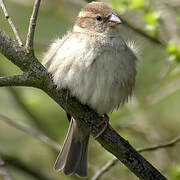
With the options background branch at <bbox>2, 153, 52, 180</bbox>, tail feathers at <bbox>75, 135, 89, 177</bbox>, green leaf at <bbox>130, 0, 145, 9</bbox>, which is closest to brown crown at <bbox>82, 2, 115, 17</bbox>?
green leaf at <bbox>130, 0, 145, 9</bbox>

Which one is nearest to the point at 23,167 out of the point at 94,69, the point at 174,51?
the point at 94,69

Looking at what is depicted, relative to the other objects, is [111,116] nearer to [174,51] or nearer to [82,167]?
[82,167]

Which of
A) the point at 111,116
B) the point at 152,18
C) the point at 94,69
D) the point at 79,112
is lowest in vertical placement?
the point at 111,116

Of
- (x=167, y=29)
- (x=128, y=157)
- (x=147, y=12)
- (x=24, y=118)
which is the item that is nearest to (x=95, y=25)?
(x=147, y=12)

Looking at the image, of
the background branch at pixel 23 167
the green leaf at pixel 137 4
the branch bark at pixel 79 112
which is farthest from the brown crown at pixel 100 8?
the background branch at pixel 23 167

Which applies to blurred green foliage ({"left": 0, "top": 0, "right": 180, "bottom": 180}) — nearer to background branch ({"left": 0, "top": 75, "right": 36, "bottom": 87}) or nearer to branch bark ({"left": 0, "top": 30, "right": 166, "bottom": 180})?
branch bark ({"left": 0, "top": 30, "right": 166, "bottom": 180})

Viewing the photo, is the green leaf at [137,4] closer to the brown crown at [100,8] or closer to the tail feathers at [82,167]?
the brown crown at [100,8]

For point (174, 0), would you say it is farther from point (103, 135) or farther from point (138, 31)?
point (103, 135)
